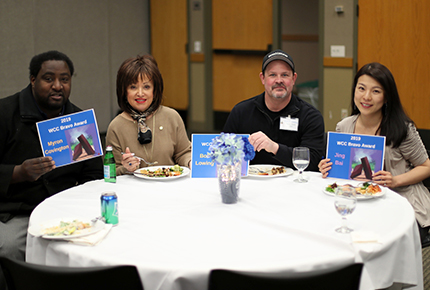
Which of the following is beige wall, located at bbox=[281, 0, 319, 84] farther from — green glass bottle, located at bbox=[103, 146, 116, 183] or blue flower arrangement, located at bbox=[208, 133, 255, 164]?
blue flower arrangement, located at bbox=[208, 133, 255, 164]

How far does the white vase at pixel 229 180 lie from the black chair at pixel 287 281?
714 mm

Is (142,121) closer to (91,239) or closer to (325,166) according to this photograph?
(325,166)

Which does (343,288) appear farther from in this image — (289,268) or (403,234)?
(403,234)

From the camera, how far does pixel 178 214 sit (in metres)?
1.90

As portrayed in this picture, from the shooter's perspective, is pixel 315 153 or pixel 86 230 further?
pixel 315 153

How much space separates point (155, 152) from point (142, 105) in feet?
1.01

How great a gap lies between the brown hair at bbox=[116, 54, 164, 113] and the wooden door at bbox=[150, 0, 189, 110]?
466cm

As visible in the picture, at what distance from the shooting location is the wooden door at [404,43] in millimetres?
4910

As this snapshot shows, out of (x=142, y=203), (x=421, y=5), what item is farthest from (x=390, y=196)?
(x=421, y=5)

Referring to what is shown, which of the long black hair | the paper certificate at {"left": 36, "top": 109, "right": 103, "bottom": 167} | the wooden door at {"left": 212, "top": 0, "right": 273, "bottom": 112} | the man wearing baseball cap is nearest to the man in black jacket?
the paper certificate at {"left": 36, "top": 109, "right": 103, "bottom": 167}

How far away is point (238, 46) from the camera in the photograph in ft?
22.2

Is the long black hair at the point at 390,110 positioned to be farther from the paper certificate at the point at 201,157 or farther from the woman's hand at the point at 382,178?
the paper certificate at the point at 201,157

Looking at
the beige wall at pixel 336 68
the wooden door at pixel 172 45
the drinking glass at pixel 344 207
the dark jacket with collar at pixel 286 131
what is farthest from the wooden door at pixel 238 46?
the drinking glass at pixel 344 207

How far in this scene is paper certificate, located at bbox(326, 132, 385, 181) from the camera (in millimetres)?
2301
